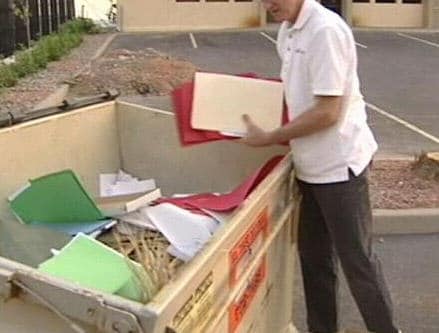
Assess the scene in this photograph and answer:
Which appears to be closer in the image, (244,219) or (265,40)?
(244,219)

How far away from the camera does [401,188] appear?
7609 mm

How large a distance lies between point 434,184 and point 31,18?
15.6m

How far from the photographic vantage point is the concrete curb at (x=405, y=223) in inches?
273

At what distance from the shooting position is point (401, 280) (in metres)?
5.97

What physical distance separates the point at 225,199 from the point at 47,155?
0.87 metres

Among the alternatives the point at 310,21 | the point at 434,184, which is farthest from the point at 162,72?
the point at 310,21

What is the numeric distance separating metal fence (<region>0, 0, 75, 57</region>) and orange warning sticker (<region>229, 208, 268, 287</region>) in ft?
48.0

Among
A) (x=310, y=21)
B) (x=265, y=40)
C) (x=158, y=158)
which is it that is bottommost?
(x=265, y=40)

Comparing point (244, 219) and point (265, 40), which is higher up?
point (244, 219)

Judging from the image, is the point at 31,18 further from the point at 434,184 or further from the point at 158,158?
the point at 158,158

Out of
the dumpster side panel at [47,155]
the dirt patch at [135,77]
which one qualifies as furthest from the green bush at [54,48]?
the dumpster side panel at [47,155]

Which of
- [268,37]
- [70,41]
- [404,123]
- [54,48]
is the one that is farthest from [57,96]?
[268,37]

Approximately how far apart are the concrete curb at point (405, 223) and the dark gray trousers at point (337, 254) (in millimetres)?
2423

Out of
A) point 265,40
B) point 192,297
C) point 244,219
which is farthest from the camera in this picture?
point 265,40
